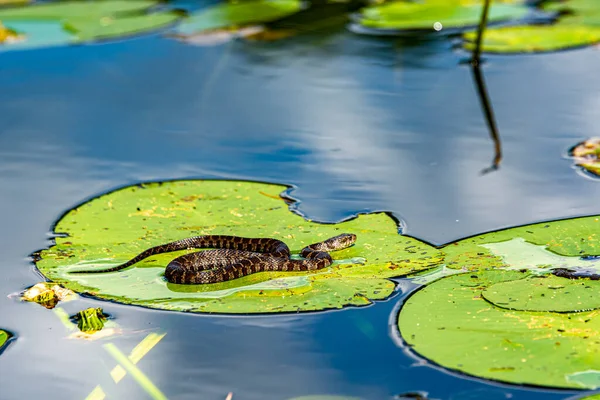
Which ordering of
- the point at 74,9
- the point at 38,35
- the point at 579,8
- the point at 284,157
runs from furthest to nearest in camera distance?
the point at 74,9 < the point at 579,8 < the point at 38,35 < the point at 284,157

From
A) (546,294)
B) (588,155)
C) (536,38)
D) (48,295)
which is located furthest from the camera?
(536,38)

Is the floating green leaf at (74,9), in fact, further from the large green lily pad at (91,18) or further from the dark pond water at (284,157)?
the dark pond water at (284,157)

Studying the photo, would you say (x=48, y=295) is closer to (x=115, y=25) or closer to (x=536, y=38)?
(x=536, y=38)

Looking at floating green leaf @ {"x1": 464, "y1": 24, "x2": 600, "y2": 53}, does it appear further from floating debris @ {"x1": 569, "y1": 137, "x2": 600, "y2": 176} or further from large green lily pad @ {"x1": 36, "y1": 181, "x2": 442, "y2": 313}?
large green lily pad @ {"x1": 36, "y1": 181, "x2": 442, "y2": 313}

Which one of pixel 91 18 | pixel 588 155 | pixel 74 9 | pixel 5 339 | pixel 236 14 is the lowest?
pixel 5 339

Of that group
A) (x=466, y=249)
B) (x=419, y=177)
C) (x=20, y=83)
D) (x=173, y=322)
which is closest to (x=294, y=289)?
(x=173, y=322)

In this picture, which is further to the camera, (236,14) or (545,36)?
(236,14)

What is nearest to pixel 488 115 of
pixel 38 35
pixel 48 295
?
pixel 48 295
